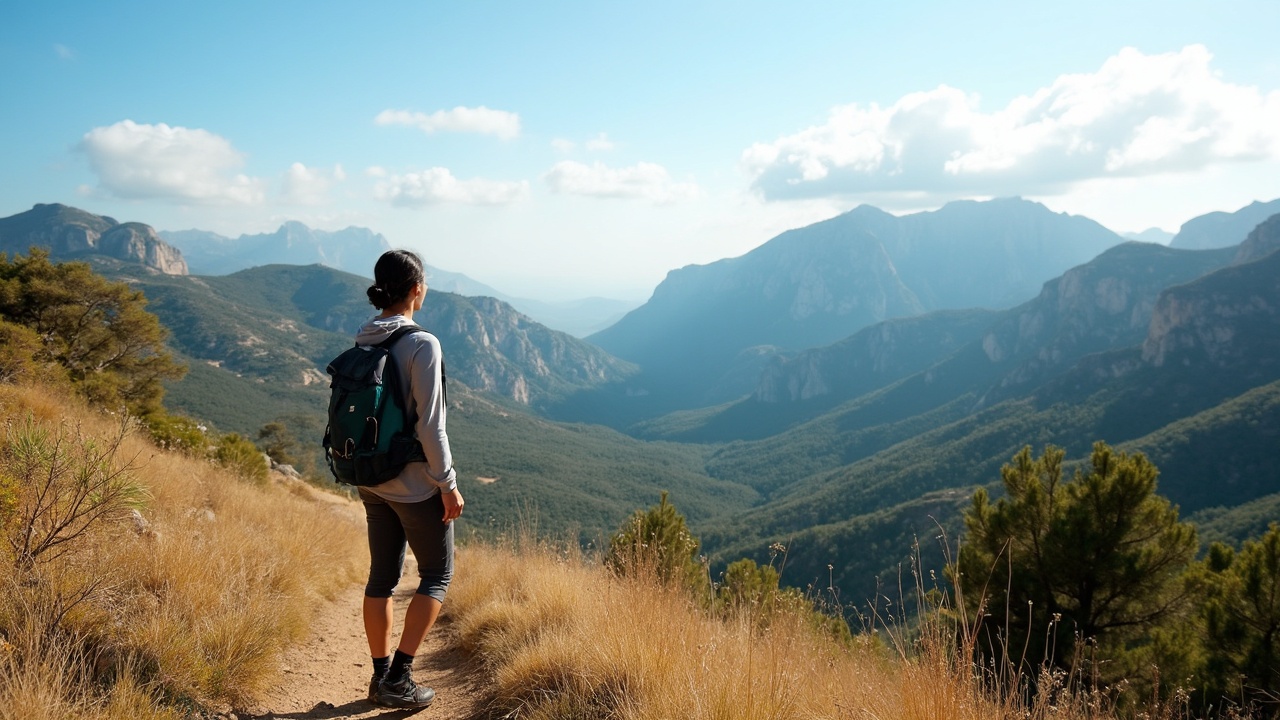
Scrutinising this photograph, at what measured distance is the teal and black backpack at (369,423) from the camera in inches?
108

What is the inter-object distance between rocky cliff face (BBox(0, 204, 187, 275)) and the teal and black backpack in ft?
678

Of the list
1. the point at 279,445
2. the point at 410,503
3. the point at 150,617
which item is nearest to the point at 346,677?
the point at 150,617

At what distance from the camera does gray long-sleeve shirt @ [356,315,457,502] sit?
9.30ft

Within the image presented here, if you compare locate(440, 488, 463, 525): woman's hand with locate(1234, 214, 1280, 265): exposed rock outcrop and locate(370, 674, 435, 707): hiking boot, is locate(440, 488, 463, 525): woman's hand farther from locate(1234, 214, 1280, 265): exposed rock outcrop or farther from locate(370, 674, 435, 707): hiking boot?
locate(1234, 214, 1280, 265): exposed rock outcrop

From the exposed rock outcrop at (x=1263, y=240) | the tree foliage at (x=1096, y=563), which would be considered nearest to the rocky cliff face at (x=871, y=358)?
the exposed rock outcrop at (x=1263, y=240)

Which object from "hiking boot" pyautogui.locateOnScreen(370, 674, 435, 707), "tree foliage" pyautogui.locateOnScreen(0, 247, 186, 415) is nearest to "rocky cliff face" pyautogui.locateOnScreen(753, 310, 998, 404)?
"tree foliage" pyautogui.locateOnScreen(0, 247, 186, 415)

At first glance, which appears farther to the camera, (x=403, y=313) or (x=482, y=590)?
(x=482, y=590)

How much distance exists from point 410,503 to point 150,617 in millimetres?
1426

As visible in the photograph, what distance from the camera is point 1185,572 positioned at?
834 cm

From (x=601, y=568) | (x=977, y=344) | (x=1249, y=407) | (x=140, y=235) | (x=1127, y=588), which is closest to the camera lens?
(x=601, y=568)

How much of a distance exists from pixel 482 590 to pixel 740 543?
66139 mm

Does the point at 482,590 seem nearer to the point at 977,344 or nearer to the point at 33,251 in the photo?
the point at 33,251

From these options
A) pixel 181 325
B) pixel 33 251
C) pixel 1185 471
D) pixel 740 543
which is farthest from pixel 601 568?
pixel 181 325

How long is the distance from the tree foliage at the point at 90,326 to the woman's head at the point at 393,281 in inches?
585
